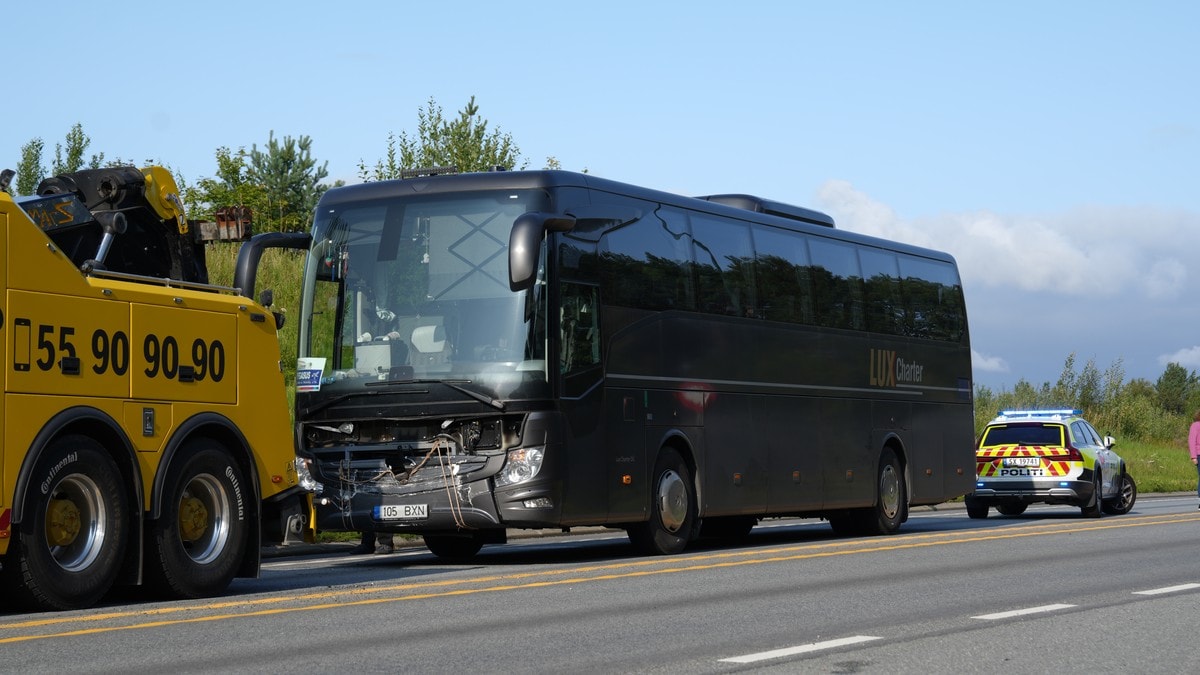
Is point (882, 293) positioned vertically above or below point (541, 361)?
above

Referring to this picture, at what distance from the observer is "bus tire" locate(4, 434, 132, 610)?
35.5ft

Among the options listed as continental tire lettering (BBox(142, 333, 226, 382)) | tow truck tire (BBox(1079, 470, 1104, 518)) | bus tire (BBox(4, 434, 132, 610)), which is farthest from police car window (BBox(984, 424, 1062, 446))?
bus tire (BBox(4, 434, 132, 610))

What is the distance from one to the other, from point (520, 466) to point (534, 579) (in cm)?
193

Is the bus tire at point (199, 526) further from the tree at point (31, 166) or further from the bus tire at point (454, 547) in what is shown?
the tree at point (31, 166)

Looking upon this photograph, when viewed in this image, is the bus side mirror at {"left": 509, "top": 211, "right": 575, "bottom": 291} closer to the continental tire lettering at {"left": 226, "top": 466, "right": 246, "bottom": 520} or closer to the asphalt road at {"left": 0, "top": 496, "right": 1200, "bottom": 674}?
the asphalt road at {"left": 0, "top": 496, "right": 1200, "bottom": 674}

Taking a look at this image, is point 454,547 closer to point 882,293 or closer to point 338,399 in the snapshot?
point 338,399

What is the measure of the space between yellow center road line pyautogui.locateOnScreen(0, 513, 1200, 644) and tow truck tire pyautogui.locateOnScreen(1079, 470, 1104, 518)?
5741 millimetres

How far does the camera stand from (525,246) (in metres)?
15.3

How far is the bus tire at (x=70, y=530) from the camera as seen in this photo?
35.5ft

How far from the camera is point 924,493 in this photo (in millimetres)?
24438

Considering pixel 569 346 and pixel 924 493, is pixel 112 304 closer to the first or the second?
pixel 569 346

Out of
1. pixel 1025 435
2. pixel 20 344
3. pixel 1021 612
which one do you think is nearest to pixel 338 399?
pixel 20 344

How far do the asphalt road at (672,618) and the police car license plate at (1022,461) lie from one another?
35.9 feet

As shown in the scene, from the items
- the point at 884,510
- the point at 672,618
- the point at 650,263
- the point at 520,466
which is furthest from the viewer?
the point at 884,510
